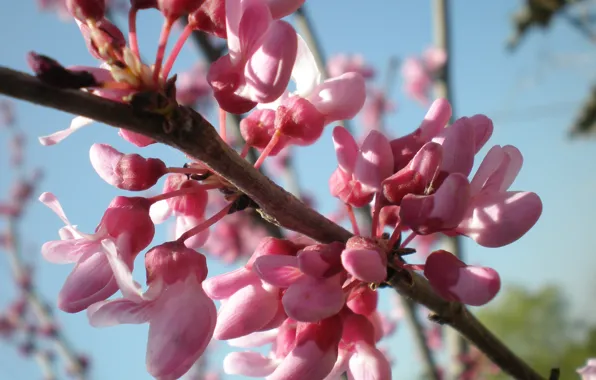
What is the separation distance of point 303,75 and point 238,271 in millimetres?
382

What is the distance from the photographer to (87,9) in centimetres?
71

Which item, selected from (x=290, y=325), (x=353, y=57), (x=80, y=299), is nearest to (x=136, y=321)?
(x=80, y=299)

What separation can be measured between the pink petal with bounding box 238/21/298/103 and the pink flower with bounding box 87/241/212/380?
0.96 feet

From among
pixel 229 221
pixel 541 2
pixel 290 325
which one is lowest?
pixel 290 325

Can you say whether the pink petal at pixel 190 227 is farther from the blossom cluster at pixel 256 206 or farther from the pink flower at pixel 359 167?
the pink flower at pixel 359 167

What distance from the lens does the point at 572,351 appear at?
13594 millimetres

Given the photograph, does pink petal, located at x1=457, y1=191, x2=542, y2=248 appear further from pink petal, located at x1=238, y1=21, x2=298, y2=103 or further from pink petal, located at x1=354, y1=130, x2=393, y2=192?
pink petal, located at x1=238, y1=21, x2=298, y2=103

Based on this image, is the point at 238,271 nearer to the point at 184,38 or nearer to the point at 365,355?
the point at 365,355

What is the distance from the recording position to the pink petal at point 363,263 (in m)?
0.72

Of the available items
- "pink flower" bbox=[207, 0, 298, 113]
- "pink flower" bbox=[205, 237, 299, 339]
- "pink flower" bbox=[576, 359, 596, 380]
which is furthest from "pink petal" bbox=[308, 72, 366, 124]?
"pink flower" bbox=[576, 359, 596, 380]

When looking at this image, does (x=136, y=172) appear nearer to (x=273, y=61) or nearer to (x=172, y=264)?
(x=172, y=264)

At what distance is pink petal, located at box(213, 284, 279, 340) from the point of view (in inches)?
31.8

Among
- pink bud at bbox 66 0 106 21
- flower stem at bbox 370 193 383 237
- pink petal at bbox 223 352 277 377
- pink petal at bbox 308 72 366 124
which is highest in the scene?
pink petal at bbox 308 72 366 124

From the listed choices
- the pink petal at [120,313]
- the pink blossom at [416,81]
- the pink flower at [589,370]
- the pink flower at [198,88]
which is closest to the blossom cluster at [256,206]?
the pink petal at [120,313]
